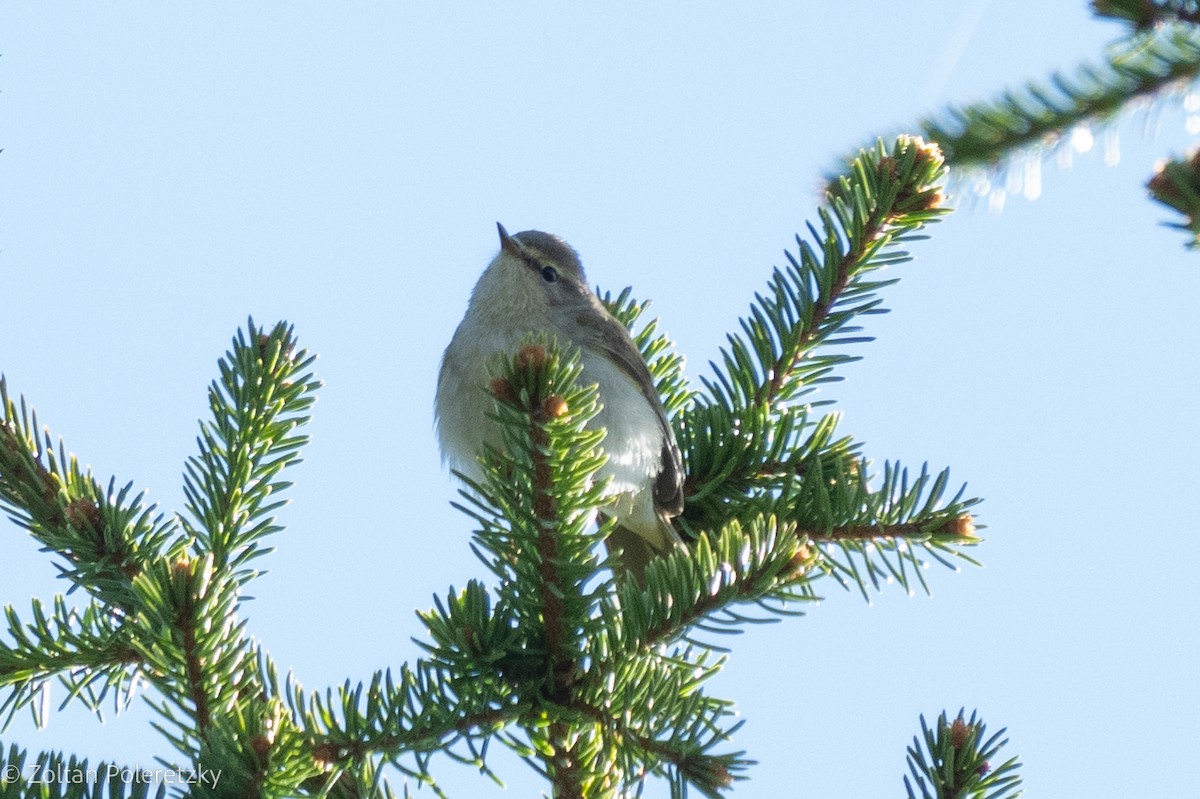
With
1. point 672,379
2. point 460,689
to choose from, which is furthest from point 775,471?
point 460,689

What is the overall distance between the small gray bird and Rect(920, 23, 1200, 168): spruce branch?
1632mm

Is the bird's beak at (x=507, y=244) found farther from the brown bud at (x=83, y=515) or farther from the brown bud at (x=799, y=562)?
the brown bud at (x=799, y=562)

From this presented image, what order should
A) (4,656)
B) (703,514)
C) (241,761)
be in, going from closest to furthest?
(241,761) → (4,656) → (703,514)

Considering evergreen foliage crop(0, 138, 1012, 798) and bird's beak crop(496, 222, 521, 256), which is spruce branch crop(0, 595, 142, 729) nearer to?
evergreen foliage crop(0, 138, 1012, 798)

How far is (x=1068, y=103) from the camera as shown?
2.24 m

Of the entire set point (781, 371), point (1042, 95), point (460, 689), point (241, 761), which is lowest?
point (241, 761)

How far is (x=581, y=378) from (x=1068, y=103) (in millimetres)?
2750

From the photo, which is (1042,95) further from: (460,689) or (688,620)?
(460,689)

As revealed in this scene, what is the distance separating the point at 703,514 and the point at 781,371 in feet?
2.03

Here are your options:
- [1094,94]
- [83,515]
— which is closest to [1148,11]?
[1094,94]

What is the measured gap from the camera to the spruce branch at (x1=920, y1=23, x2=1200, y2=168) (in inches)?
80.1

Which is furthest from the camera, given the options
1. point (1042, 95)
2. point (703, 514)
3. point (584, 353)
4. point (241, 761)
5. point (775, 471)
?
point (584, 353)

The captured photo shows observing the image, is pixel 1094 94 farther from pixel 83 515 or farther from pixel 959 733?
pixel 83 515

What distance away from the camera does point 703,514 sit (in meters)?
4.02
